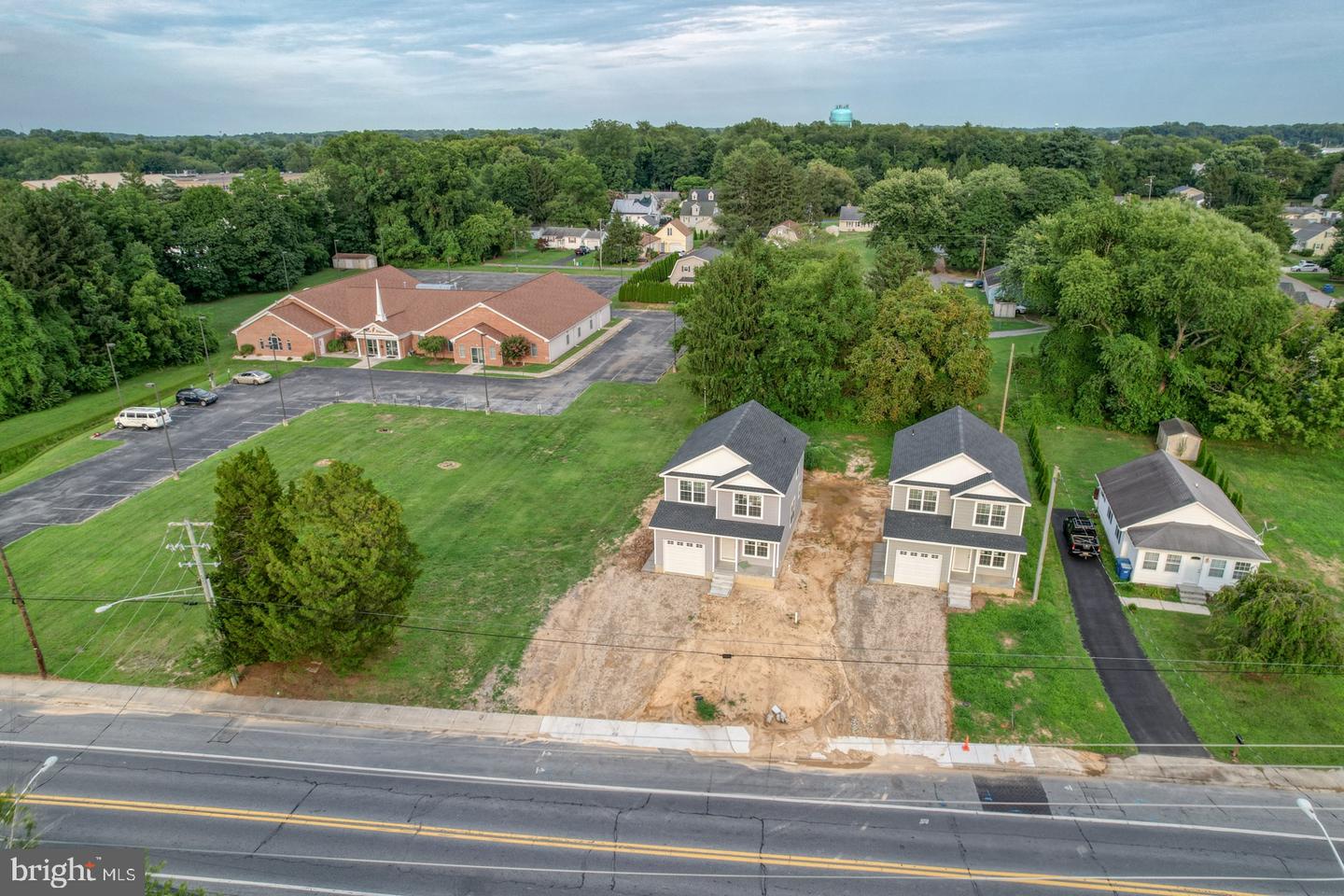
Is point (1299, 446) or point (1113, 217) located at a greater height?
point (1113, 217)

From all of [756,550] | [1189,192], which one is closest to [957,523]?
[756,550]

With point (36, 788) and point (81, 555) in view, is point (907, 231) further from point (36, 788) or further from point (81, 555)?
point (36, 788)

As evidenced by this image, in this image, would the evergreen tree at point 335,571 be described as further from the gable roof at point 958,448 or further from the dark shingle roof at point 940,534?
the gable roof at point 958,448

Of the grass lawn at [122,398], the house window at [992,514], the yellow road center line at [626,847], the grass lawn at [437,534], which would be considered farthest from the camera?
the grass lawn at [122,398]

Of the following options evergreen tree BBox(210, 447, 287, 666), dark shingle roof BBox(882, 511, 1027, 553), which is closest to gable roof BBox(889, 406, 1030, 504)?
dark shingle roof BBox(882, 511, 1027, 553)

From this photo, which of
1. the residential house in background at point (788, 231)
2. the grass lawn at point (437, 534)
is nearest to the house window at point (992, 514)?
the grass lawn at point (437, 534)

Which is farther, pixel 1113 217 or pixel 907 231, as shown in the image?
pixel 907 231

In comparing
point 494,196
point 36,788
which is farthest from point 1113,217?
point 494,196
